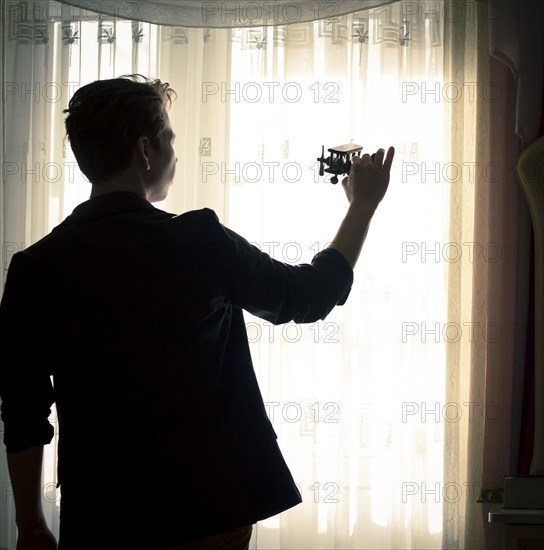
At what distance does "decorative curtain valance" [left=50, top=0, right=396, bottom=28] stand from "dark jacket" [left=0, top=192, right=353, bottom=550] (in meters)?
1.61

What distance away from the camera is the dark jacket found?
38.4 inches

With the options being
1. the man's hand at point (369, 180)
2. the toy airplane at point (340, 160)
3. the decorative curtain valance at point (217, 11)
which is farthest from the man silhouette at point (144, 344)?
the decorative curtain valance at point (217, 11)

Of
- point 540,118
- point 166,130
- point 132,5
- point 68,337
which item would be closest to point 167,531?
point 68,337

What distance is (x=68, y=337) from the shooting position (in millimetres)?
997

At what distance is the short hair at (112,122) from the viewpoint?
101 cm

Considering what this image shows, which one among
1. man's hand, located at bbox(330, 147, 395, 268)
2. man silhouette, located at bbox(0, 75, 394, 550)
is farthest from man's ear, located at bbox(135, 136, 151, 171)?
man's hand, located at bbox(330, 147, 395, 268)

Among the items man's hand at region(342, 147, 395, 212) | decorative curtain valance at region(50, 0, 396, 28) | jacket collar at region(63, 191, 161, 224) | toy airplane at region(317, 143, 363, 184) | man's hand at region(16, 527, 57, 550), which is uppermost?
decorative curtain valance at region(50, 0, 396, 28)

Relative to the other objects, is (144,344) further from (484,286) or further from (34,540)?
(484,286)

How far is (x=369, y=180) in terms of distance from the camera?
1138 millimetres

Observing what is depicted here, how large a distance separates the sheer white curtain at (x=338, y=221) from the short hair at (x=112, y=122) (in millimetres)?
1415

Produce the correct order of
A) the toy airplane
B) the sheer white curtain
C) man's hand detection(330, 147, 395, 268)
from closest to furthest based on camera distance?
man's hand detection(330, 147, 395, 268) → the toy airplane → the sheer white curtain

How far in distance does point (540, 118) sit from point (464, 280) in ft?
1.73

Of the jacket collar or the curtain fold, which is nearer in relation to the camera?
the jacket collar

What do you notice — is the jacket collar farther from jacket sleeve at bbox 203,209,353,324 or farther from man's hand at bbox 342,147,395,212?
man's hand at bbox 342,147,395,212
